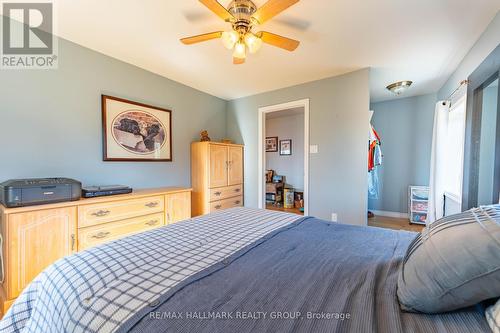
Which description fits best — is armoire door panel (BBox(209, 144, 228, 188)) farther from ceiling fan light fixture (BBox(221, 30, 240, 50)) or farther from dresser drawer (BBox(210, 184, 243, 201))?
ceiling fan light fixture (BBox(221, 30, 240, 50))

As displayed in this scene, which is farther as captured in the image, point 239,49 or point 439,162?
point 439,162

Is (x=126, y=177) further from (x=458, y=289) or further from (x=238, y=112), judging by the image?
(x=458, y=289)

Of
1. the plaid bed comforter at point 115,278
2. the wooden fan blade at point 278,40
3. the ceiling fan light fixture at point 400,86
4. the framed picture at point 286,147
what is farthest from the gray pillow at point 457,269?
the framed picture at point 286,147

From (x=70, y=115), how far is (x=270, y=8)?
2.18m

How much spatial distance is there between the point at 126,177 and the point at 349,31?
9.51 feet

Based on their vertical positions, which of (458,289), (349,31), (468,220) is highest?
(349,31)

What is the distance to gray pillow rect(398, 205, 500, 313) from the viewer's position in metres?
0.51

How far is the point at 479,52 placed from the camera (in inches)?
76.8

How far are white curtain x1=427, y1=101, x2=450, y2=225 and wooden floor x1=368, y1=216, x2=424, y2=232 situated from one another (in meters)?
0.49

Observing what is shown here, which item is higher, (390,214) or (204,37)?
(204,37)

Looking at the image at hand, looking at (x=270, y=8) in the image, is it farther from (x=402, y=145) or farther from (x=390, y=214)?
(x=390, y=214)

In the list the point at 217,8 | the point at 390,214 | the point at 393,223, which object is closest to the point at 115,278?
the point at 217,8

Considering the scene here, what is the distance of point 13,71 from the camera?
181cm

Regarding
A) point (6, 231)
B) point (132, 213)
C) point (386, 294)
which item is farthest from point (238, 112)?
point (386, 294)
